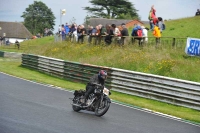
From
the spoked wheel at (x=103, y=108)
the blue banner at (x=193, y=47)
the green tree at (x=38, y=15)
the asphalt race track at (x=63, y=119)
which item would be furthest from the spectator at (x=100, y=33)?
the spoked wheel at (x=103, y=108)

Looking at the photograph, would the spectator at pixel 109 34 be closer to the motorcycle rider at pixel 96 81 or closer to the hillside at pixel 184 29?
the hillside at pixel 184 29

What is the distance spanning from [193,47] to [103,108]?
10.1 m

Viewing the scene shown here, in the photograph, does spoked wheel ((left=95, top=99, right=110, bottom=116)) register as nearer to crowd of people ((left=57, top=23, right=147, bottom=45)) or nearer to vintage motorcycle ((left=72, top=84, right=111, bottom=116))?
vintage motorcycle ((left=72, top=84, right=111, bottom=116))

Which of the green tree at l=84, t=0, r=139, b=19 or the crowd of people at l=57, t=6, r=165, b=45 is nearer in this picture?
the crowd of people at l=57, t=6, r=165, b=45

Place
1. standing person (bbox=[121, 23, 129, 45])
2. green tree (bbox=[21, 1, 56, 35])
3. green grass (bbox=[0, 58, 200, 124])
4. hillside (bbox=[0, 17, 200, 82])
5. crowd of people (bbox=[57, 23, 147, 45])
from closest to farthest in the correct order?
green grass (bbox=[0, 58, 200, 124]) → hillside (bbox=[0, 17, 200, 82]) → standing person (bbox=[121, 23, 129, 45]) → crowd of people (bbox=[57, 23, 147, 45]) → green tree (bbox=[21, 1, 56, 35])

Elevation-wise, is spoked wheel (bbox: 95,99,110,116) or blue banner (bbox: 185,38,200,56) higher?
blue banner (bbox: 185,38,200,56)

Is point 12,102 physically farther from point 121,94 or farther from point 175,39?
point 175,39

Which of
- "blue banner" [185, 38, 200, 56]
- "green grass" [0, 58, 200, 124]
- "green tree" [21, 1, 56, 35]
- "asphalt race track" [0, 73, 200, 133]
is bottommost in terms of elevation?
"green grass" [0, 58, 200, 124]

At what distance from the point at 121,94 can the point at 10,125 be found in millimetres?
10402

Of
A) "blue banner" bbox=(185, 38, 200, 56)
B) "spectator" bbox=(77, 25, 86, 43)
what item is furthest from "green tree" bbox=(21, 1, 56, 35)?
"blue banner" bbox=(185, 38, 200, 56)

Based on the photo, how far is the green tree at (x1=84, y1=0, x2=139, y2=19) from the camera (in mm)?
70250

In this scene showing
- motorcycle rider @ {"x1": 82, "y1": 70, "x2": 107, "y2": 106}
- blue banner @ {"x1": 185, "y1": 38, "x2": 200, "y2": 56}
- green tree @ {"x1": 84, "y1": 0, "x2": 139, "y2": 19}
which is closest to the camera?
motorcycle rider @ {"x1": 82, "y1": 70, "x2": 107, "y2": 106}

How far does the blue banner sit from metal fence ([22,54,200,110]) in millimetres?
4200

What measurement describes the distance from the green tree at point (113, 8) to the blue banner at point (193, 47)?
4517 cm
